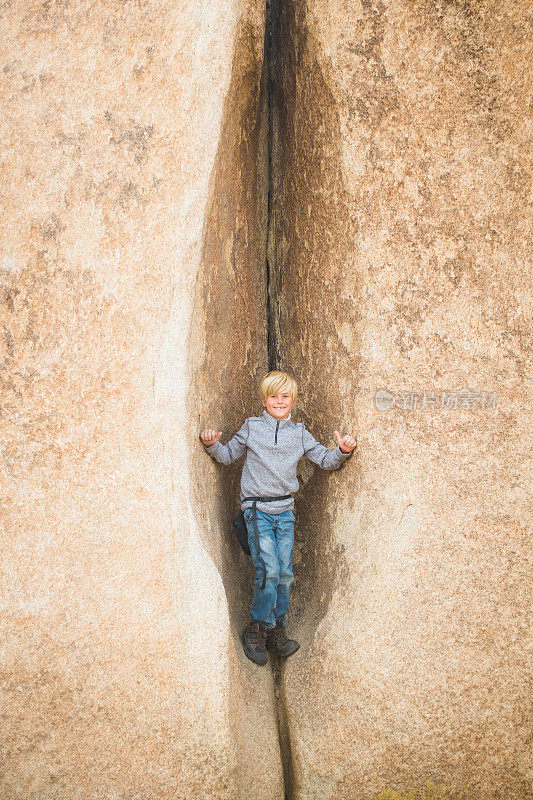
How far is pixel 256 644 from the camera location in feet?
11.3

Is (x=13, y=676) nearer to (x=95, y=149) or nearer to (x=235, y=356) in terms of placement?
(x=235, y=356)

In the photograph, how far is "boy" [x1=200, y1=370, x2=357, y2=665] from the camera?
3312 millimetres

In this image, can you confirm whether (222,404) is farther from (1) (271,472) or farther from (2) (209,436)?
(1) (271,472)

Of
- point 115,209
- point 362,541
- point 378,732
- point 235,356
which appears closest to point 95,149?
point 115,209

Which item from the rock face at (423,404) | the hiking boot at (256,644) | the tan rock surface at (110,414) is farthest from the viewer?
the hiking boot at (256,644)

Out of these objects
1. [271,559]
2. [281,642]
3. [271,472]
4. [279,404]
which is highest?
[279,404]

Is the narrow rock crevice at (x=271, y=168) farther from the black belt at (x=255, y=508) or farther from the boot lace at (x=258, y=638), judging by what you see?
the boot lace at (x=258, y=638)

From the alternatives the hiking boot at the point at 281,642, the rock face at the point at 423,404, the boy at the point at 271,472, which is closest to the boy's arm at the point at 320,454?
the boy at the point at 271,472

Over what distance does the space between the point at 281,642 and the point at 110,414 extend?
59.5 inches

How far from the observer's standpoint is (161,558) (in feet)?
9.75

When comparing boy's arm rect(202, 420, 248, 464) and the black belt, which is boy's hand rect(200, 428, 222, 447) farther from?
the black belt

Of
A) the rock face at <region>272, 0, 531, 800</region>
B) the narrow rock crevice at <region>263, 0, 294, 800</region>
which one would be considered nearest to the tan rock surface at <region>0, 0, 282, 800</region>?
the rock face at <region>272, 0, 531, 800</region>

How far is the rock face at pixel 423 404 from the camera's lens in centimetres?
311

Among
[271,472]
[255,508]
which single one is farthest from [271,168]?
[255,508]
